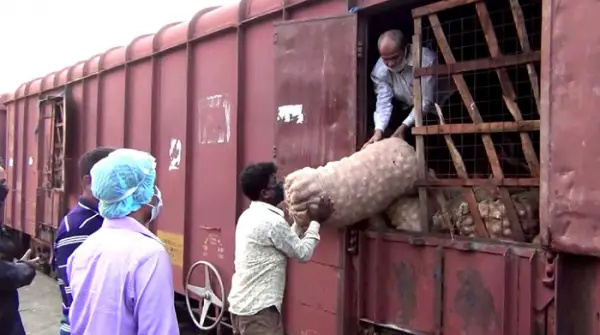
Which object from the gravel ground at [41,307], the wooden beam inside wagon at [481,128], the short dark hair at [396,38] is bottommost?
the gravel ground at [41,307]

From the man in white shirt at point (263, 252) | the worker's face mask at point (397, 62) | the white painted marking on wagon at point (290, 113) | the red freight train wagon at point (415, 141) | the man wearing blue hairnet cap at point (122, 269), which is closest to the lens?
the man wearing blue hairnet cap at point (122, 269)

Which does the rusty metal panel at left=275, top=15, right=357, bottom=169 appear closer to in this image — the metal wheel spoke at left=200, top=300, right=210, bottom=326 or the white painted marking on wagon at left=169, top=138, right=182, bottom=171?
the metal wheel spoke at left=200, top=300, right=210, bottom=326

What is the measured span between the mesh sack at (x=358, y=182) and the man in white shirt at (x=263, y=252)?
13cm

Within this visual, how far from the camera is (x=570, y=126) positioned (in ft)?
7.97

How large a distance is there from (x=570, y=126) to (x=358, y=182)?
1174 mm

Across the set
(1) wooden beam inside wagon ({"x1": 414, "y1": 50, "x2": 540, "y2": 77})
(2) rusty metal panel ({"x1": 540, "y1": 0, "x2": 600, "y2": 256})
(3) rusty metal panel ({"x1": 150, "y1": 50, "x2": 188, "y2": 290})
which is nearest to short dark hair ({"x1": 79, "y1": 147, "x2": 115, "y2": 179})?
(1) wooden beam inside wagon ({"x1": 414, "y1": 50, "x2": 540, "y2": 77})

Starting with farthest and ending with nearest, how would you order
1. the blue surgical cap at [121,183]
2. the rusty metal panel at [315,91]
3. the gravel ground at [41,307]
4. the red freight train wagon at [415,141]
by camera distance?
the gravel ground at [41,307], the rusty metal panel at [315,91], the red freight train wagon at [415,141], the blue surgical cap at [121,183]

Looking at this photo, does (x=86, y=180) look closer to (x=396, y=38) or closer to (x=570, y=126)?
(x=396, y=38)

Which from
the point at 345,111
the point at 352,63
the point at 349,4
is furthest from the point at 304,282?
the point at 349,4

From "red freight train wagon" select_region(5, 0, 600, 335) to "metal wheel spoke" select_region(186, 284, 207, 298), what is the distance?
0.08 m

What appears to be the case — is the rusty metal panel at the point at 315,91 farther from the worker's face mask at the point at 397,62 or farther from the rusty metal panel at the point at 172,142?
the rusty metal panel at the point at 172,142

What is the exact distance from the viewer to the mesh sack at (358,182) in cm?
323

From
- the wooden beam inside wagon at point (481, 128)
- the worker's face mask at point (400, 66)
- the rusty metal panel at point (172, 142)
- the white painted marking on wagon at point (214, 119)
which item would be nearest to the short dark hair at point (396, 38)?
the worker's face mask at point (400, 66)

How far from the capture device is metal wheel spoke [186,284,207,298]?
219 inches
